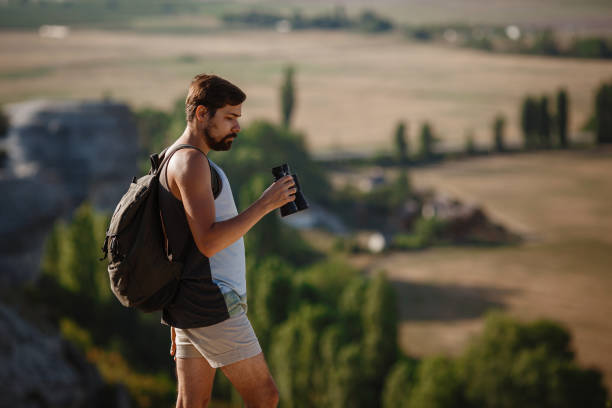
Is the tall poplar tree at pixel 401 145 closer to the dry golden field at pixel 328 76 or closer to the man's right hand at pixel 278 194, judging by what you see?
the dry golden field at pixel 328 76

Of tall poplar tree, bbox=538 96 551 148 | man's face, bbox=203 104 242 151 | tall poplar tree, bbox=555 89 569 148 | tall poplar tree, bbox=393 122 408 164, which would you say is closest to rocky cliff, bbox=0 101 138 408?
man's face, bbox=203 104 242 151

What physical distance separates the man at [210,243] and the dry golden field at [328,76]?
105946mm

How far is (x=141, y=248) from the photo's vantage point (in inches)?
168

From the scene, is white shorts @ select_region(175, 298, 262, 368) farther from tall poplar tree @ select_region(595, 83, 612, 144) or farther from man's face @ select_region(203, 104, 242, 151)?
tall poplar tree @ select_region(595, 83, 612, 144)

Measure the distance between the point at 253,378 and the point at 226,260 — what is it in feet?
2.86

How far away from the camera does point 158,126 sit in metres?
92.1

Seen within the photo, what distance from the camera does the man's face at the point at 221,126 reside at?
4.50 meters

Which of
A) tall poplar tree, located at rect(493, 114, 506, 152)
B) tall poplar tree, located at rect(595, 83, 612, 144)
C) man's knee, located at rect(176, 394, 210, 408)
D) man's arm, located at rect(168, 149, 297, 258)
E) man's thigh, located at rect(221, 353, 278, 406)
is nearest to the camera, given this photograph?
man's arm, located at rect(168, 149, 297, 258)

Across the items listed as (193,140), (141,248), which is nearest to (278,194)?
(193,140)

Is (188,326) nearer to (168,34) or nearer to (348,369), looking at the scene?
(348,369)

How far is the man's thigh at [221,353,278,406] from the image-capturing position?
185 inches

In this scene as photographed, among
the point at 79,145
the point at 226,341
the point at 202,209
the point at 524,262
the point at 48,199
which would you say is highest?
the point at 202,209

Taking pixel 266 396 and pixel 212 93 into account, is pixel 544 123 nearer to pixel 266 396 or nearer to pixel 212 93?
pixel 266 396

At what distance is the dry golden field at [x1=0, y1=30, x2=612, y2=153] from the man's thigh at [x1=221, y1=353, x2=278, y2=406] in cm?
10593
